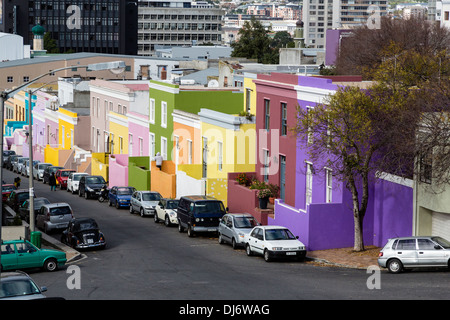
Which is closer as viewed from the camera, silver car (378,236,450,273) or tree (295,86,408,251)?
silver car (378,236,450,273)

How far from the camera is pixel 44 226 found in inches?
1905

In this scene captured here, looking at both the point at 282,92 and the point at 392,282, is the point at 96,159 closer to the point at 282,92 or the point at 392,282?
the point at 282,92

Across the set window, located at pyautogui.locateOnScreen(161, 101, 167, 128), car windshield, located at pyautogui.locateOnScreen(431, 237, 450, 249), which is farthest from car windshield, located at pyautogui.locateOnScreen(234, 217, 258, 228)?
window, located at pyautogui.locateOnScreen(161, 101, 167, 128)

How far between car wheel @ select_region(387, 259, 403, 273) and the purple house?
4215 millimetres

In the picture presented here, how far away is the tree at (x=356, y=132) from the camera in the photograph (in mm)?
37097

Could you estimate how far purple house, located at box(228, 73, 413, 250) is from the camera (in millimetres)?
38812

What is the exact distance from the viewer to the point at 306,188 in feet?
142

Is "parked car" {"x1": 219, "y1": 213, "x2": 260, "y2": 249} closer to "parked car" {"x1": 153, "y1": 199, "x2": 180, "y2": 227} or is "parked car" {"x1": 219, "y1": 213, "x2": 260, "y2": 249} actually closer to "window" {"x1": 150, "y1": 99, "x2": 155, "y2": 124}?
"parked car" {"x1": 153, "y1": 199, "x2": 180, "y2": 227}

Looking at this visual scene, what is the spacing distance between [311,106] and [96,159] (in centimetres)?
3269

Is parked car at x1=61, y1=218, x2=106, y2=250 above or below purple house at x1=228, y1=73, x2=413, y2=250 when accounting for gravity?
below

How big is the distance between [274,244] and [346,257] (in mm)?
→ 3053

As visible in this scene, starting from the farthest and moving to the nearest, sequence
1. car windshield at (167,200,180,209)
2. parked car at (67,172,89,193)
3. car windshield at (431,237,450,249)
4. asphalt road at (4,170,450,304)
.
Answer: parked car at (67,172,89,193)
car windshield at (167,200,180,209)
car windshield at (431,237,450,249)
asphalt road at (4,170,450,304)

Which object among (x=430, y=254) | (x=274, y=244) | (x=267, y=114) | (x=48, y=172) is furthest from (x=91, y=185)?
(x=430, y=254)

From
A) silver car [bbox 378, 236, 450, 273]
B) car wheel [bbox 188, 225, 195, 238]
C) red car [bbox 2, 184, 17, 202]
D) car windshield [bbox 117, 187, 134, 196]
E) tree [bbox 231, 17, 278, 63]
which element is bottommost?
red car [bbox 2, 184, 17, 202]
